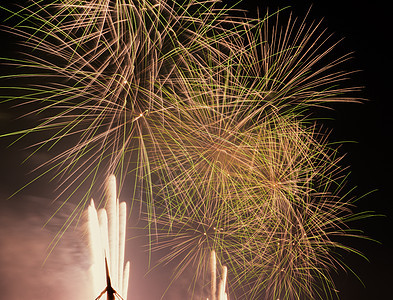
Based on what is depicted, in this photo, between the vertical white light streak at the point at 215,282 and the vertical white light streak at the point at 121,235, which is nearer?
the vertical white light streak at the point at 121,235

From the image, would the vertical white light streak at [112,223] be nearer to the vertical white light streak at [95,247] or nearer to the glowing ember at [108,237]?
the glowing ember at [108,237]

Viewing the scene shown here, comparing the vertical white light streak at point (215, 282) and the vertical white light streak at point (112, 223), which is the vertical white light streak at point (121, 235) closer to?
the vertical white light streak at point (112, 223)

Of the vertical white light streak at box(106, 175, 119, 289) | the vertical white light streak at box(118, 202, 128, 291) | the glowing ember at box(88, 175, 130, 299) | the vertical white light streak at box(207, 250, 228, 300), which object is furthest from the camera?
the vertical white light streak at box(207, 250, 228, 300)

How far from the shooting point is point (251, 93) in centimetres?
618

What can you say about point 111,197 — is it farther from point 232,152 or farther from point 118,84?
point 232,152

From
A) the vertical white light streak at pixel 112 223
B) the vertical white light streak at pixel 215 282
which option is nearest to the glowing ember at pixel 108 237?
the vertical white light streak at pixel 112 223

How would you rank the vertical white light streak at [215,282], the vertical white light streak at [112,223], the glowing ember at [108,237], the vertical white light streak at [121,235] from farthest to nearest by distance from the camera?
the vertical white light streak at [215,282] < the vertical white light streak at [121,235] < the vertical white light streak at [112,223] < the glowing ember at [108,237]

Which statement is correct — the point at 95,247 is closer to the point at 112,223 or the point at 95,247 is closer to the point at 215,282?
the point at 112,223

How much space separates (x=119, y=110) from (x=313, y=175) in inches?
146

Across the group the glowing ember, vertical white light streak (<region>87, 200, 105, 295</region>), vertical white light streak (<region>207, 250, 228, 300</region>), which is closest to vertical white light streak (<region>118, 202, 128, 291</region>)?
the glowing ember

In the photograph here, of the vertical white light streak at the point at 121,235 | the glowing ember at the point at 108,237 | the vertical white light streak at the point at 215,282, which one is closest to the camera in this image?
the glowing ember at the point at 108,237

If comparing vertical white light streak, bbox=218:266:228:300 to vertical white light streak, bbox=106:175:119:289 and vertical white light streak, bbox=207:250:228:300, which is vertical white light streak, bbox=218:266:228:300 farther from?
vertical white light streak, bbox=106:175:119:289

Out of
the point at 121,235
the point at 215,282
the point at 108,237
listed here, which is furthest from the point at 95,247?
the point at 215,282

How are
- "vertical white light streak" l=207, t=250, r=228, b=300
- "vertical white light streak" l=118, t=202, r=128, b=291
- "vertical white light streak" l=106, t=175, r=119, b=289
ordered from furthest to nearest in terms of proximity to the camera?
1. "vertical white light streak" l=207, t=250, r=228, b=300
2. "vertical white light streak" l=118, t=202, r=128, b=291
3. "vertical white light streak" l=106, t=175, r=119, b=289
